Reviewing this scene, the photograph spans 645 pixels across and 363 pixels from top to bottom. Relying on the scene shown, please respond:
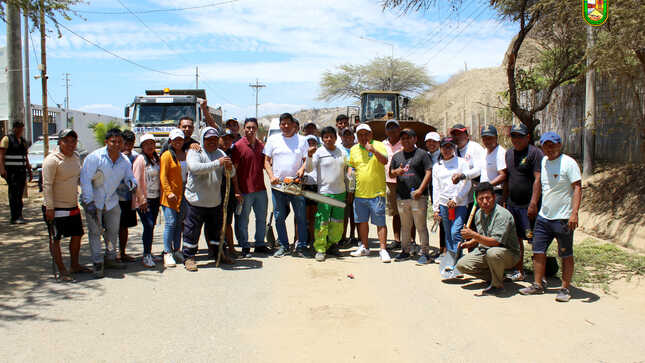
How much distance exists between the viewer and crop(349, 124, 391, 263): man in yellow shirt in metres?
7.30

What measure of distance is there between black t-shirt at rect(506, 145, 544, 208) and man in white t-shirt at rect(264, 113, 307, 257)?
2826 mm

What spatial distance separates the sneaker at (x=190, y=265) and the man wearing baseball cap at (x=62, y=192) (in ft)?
4.33

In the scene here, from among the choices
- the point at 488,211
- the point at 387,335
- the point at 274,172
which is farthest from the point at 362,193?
the point at 387,335

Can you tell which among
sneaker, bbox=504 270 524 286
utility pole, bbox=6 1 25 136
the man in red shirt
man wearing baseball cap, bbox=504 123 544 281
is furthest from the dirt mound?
utility pole, bbox=6 1 25 136

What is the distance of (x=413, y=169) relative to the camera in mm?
7125

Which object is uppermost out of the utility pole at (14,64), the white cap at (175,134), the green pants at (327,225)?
the utility pole at (14,64)

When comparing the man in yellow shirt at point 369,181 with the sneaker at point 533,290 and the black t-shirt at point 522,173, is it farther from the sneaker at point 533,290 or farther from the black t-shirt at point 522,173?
the sneaker at point 533,290

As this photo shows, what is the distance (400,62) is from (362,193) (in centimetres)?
5105

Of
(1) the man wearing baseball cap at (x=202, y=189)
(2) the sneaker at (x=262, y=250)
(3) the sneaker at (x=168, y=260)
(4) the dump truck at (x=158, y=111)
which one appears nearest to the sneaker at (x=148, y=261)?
(3) the sneaker at (x=168, y=260)

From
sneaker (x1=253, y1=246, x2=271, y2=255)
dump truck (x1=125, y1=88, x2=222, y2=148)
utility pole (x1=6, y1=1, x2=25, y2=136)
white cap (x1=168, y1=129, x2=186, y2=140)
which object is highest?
utility pole (x1=6, y1=1, x2=25, y2=136)

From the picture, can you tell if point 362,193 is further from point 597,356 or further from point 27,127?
point 27,127

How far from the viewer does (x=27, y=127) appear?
17812 millimetres

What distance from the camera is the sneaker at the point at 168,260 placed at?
6.72 meters

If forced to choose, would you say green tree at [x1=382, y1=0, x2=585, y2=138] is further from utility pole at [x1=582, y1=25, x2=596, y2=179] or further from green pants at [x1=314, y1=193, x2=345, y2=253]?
green pants at [x1=314, y1=193, x2=345, y2=253]
